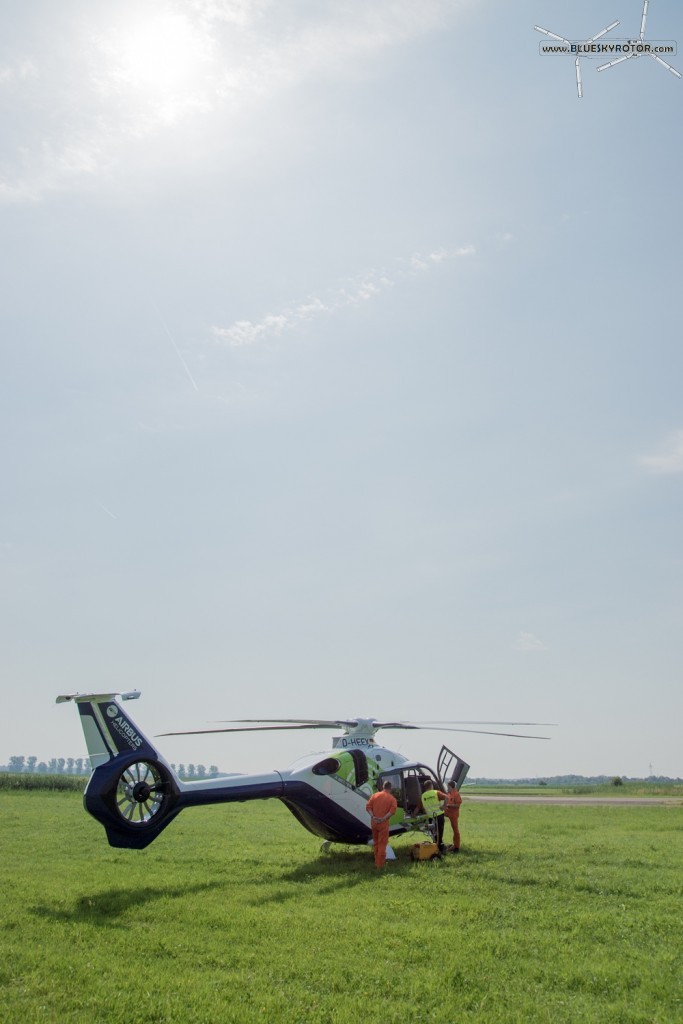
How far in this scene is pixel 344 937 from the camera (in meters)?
11.6

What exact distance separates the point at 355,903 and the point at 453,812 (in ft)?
19.8

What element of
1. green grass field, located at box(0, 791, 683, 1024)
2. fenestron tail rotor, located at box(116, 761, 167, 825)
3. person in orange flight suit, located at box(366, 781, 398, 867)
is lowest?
green grass field, located at box(0, 791, 683, 1024)

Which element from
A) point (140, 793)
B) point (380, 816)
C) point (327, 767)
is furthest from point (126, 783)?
point (380, 816)

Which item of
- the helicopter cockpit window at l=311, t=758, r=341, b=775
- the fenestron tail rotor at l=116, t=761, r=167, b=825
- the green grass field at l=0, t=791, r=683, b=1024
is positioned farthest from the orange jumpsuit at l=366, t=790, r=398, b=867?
the fenestron tail rotor at l=116, t=761, r=167, b=825

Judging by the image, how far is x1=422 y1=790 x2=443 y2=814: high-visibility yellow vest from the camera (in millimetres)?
19469

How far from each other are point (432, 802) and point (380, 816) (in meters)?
1.96

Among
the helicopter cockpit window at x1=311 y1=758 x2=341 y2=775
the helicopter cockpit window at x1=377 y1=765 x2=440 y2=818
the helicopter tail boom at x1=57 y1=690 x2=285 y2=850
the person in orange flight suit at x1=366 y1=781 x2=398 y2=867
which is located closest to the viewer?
the helicopter tail boom at x1=57 y1=690 x2=285 y2=850

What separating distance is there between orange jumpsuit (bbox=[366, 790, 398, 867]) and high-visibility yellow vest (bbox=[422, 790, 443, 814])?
1455 mm

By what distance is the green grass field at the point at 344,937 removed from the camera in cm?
894

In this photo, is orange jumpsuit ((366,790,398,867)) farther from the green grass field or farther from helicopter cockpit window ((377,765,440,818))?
helicopter cockpit window ((377,765,440,818))

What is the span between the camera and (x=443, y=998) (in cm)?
911

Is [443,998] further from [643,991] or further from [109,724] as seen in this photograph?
[109,724]

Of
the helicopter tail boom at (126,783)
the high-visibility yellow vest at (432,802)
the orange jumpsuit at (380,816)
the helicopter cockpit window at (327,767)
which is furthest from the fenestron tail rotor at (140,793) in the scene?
the high-visibility yellow vest at (432,802)

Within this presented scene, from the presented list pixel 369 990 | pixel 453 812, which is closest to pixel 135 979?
pixel 369 990
